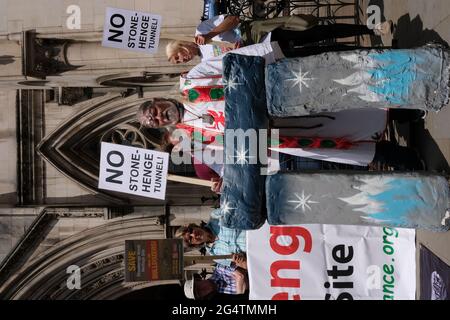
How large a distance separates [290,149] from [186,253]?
4.89 m

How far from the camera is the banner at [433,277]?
17.3 feet

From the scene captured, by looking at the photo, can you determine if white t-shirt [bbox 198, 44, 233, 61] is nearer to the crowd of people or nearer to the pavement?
the crowd of people

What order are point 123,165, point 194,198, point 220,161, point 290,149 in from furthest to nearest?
point 194,198, point 123,165, point 220,161, point 290,149

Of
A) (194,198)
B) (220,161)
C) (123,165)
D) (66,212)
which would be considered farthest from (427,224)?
(66,212)

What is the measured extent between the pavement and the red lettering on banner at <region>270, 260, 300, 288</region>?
1.35 meters

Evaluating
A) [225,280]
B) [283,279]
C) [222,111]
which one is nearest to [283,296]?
[283,279]

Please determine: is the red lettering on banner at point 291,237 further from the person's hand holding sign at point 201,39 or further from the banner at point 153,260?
the banner at point 153,260

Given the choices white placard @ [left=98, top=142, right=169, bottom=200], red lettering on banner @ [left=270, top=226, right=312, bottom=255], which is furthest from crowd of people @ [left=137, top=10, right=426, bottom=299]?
red lettering on banner @ [left=270, top=226, right=312, bottom=255]

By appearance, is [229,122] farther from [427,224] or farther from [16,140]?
[16,140]

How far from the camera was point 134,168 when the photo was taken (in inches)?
261

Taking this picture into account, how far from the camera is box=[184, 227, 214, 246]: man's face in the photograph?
643 cm

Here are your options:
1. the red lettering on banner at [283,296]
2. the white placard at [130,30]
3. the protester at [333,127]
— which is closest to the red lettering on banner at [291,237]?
the red lettering on banner at [283,296]

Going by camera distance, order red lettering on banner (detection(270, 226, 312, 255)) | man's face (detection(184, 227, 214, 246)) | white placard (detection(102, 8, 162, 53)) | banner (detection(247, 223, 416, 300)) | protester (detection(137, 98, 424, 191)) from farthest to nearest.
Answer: white placard (detection(102, 8, 162, 53)) < man's face (detection(184, 227, 214, 246)) < red lettering on banner (detection(270, 226, 312, 255)) < banner (detection(247, 223, 416, 300)) < protester (detection(137, 98, 424, 191))

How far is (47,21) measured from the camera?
935 centimetres
